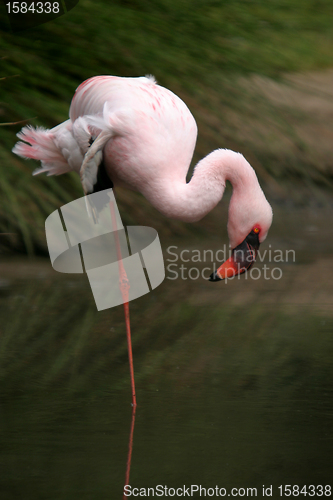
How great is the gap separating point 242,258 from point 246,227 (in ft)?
0.44

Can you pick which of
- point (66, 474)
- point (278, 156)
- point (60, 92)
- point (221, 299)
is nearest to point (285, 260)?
point (278, 156)

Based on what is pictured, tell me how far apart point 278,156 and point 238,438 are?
2.54 m

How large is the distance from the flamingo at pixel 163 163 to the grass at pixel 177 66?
862mm

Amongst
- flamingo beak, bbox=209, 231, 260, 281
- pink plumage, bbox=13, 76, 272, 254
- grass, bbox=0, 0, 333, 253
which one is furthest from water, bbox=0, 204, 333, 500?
grass, bbox=0, 0, 333, 253

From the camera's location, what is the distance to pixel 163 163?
272cm

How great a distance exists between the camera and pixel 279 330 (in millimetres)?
2893

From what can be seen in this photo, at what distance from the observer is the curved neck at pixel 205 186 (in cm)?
265

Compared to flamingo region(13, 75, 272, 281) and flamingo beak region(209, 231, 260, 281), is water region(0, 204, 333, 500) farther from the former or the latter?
flamingo region(13, 75, 272, 281)

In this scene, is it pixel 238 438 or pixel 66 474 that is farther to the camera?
pixel 238 438

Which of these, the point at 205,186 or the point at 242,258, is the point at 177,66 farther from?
the point at 242,258

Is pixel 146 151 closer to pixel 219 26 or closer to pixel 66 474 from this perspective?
pixel 66 474

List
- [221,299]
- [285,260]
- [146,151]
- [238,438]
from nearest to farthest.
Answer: [238,438] → [146,151] → [221,299] → [285,260]

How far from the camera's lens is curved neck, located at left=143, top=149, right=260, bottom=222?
2.65 meters

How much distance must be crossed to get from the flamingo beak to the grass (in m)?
1.28
